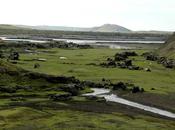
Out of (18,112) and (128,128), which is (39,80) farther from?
(128,128)

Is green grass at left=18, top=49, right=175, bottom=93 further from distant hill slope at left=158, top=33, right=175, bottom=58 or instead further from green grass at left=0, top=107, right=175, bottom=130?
distant hill slope at left=158, top=33, right=175, bottom=58

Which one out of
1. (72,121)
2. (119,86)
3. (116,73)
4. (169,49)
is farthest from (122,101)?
(169,49)

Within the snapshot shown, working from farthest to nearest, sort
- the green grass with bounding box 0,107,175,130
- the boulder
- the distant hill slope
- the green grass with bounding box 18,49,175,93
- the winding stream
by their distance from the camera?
the distant hill slope
the green grass with bounding box 18,49,175,93
the boulder
the winding stream
the green grass with bounding box 0,107,175,130

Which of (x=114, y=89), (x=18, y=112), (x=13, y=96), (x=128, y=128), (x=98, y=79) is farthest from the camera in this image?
(x=98, y=79)

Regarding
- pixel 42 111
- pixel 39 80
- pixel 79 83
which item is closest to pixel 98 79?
pixel 79 83

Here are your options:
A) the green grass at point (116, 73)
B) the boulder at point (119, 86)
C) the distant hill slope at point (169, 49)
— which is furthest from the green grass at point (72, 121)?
the distant hill slope at point (169, 49)

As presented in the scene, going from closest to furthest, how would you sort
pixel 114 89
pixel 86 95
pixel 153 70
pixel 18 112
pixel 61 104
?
pixel 18 112
pixel 61 104
pixel 86 95
pixel 114 89
pixel 153 70

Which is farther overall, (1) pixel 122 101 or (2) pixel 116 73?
(2) pixel 116 73

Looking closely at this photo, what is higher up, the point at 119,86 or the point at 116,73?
the point at 119,86

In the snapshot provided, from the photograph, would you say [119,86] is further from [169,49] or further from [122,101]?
[169,49]

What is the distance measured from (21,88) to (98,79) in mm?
23703

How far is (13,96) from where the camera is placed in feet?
245

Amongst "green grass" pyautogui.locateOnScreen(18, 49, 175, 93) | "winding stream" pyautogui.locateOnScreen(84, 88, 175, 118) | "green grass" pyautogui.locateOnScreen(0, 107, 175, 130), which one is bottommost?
"green grass" pyautogui.locateOnScreen(18, 49, 175, 93)

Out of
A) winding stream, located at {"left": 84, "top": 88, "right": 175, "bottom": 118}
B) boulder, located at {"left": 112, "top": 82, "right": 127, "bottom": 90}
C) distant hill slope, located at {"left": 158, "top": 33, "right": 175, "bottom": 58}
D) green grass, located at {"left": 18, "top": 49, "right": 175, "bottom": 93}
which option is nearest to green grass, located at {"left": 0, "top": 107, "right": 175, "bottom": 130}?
winding stream, located at {"left": 84, "top": 88, "right": 175, "bottom": 118}
